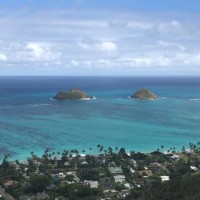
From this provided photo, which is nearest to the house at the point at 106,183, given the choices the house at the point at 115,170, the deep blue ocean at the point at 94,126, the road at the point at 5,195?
the house at the point at 115,170

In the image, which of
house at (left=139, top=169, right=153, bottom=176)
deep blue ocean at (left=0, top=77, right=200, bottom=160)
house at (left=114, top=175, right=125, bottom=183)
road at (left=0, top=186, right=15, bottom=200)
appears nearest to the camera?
road at (left=0, top=186, right=15, bottom=200)

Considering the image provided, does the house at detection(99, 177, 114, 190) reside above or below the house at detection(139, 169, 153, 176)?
below

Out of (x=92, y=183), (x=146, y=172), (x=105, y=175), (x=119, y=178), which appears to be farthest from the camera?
(x=146, y=172)

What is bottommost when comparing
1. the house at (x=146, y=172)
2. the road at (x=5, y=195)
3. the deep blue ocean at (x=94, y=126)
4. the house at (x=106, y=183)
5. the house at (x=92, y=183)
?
the road at (x=5, y=195)

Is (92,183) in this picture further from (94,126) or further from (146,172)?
(94,126)

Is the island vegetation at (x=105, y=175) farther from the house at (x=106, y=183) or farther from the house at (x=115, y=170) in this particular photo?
the house at (x=115, y=170)

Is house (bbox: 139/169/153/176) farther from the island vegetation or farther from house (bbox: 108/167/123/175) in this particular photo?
house (bbox: 108/167/123/175)

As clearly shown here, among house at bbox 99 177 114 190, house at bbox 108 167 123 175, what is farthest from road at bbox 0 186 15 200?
house at bbox 108 167 123 175

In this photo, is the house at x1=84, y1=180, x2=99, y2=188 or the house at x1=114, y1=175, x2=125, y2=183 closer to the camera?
the house at x1=84, y1=180, x2=99, y2=188

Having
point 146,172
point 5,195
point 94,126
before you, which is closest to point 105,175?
point 146,172

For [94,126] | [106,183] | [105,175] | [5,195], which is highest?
[94,126]
